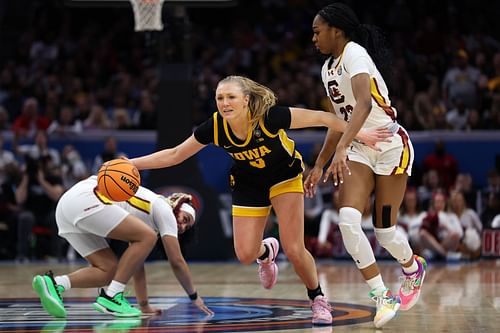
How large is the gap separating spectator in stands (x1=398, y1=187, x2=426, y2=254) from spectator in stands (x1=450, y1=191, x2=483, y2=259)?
473mm

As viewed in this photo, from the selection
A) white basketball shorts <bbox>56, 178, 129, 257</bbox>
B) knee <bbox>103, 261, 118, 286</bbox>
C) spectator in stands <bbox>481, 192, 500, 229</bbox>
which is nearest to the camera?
white basketball shorts <bbox>56, 178, 129, 257</bbox>

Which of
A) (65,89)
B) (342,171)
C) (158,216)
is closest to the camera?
(342,171)

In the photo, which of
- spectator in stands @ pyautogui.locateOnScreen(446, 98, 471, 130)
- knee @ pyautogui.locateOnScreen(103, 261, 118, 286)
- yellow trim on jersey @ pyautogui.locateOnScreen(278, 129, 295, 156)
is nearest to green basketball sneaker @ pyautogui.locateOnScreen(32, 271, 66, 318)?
knee @ pyautogui.locateOnScreen(103, 261, 118, 286)

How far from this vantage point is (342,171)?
6.76 m

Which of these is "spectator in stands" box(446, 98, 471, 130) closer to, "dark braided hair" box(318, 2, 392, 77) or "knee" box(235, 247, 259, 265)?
"dark braided hair" box(318, 2, 392, 77)

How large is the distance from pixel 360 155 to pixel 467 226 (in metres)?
7.63

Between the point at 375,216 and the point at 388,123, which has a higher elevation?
the point at 388,123

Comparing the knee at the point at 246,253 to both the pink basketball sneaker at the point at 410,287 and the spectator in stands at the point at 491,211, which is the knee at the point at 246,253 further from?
the spectator in stands at the point at 491,211

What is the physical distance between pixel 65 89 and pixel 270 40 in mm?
4075

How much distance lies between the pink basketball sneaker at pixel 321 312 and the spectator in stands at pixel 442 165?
862cm

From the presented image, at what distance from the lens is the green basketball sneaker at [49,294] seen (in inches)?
290

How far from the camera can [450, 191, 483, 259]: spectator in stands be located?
14.4 m

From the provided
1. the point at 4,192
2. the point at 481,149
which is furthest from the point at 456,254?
the point at 4,192

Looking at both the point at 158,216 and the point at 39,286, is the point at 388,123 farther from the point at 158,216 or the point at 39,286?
the point at 39,286
